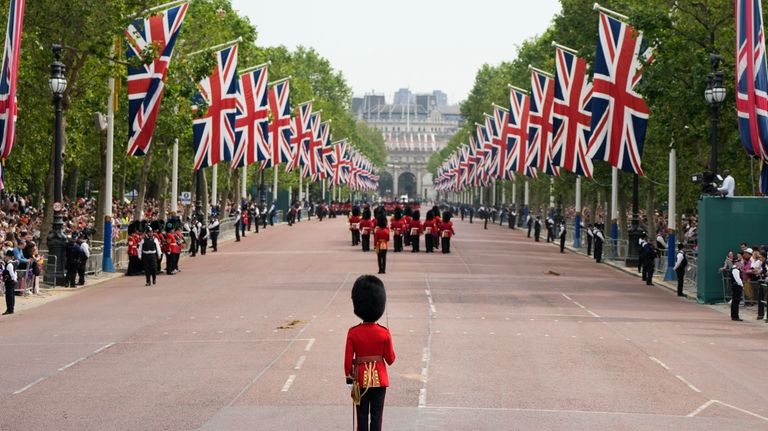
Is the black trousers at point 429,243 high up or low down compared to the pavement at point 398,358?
up

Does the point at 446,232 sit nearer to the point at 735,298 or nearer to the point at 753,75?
the point at 753,75

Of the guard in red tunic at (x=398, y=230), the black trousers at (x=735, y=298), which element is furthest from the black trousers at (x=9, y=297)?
the guard in red tunic at (x=398, y=230)

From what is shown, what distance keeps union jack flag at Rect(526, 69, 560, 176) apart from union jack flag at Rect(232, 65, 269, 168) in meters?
12.7

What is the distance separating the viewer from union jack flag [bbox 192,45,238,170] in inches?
2160

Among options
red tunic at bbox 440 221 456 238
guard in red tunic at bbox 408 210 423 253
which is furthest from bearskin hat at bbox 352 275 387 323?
guard in red tunic at bbox 408 210 423 253

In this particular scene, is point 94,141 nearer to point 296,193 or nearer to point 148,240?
point 148,240

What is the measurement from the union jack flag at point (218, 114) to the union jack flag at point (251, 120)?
3.52 metres

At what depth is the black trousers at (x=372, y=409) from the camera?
12.6 meters

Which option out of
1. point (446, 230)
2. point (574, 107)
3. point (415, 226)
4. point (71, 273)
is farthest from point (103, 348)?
point (415, 226)

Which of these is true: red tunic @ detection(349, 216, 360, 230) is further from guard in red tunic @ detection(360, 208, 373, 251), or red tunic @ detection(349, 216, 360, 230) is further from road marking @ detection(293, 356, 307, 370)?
road marking @ detection(293, 356, 307, 370)

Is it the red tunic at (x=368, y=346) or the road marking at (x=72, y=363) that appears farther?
the road marking at (x=72, y=363)

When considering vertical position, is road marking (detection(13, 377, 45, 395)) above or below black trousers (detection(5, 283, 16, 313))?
below

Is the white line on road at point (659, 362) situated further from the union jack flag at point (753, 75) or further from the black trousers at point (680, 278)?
the black trousers at point (680, 278)

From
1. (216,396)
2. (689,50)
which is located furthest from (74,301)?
(689,50)
